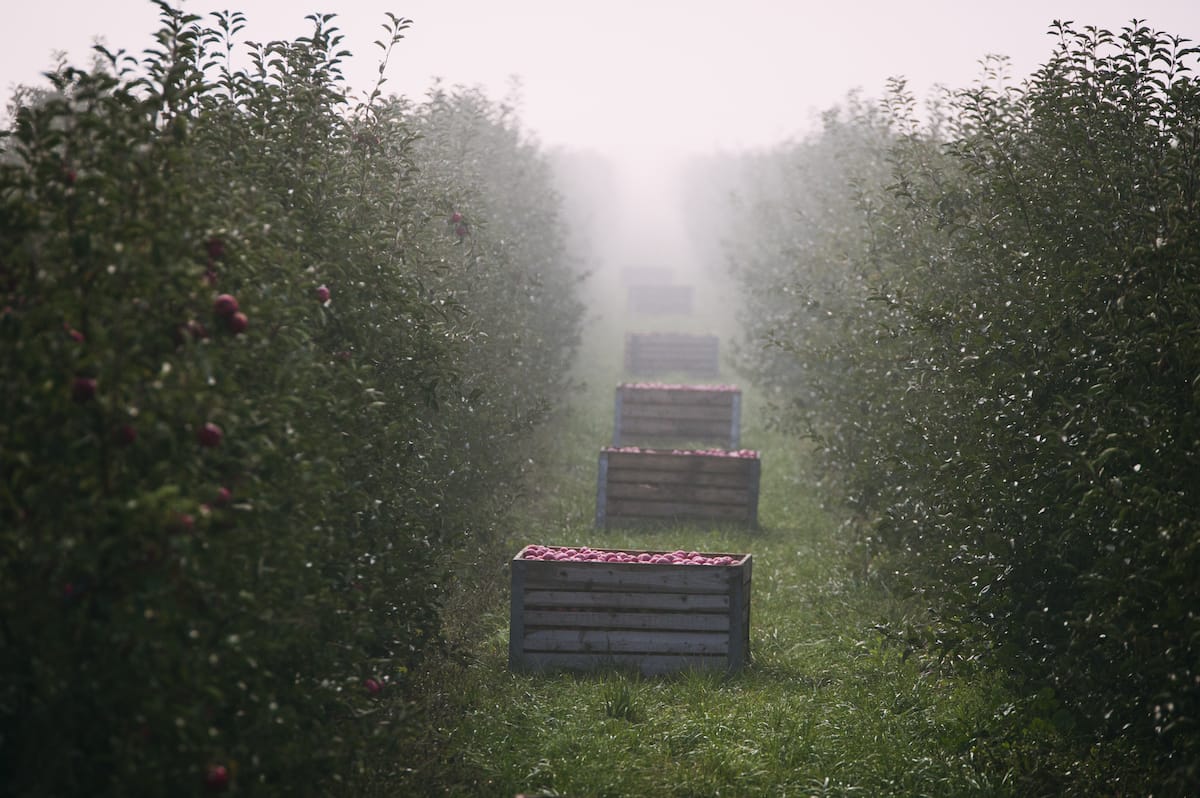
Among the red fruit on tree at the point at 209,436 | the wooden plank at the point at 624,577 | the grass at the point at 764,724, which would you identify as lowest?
the grass at the point at 764,724

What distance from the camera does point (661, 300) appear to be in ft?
137

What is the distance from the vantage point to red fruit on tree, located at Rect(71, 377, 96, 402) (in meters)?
3.58

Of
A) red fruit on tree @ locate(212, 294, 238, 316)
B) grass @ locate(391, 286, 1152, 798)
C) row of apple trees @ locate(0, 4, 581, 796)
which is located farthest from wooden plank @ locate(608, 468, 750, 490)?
red fruit on tree @ locate(212, 294, 238, 316)

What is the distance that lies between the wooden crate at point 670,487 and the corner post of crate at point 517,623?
477 cm

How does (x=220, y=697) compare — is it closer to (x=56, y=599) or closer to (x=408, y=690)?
(x=56, y=599)

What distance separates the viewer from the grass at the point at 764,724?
5.91 metres

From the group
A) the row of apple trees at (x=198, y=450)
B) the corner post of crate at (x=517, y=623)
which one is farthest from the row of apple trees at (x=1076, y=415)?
the row of apple trees at (x=198, y=450)

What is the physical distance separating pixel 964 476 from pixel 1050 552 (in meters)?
0.73

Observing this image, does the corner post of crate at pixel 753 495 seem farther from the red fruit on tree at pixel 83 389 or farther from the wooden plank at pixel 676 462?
the red fruit on tree at pixel 83 389

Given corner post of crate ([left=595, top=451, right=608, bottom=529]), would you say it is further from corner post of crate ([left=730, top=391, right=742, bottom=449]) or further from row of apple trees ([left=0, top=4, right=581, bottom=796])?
row of apple trees ([left=0, top=4, right=581, bottom=796])

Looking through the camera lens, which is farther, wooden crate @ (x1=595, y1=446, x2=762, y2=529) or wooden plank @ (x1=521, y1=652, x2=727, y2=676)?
wooden crate @ (x1=595, y1=446, x2=762, y2=529)

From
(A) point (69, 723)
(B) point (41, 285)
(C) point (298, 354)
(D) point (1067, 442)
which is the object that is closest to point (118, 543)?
(A) point (69, 723)

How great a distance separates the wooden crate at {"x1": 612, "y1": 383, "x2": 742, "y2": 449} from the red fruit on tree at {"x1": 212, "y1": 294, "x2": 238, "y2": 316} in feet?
40.9

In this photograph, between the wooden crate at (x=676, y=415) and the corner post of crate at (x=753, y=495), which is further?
the wooden crate at (x=676, y=415)
